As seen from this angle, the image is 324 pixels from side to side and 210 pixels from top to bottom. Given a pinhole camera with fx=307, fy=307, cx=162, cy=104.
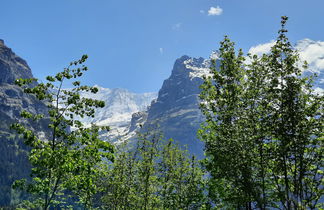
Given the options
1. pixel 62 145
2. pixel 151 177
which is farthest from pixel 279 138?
pixel 151 177

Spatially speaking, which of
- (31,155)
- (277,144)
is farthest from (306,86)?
(31,155)

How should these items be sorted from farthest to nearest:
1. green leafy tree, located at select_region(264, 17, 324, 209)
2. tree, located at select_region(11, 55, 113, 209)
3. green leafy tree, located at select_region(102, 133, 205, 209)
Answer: green leafy tree, located at select_region(102, 133, 205, 209) < tree, located at select_region(11, 55, 113, 209) < green leafy tree, located at select_region(264, 17, 324, 209)

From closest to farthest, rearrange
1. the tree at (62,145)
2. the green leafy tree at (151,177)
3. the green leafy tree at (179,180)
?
the tree at (62,145), the green leafy tree at (179,180), the green leafy tree at (151,177)

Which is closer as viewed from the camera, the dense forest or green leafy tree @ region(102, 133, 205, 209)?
the dense forest

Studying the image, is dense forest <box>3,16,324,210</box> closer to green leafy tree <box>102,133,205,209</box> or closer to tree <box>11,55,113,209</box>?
tree <box>11,55,113,209</box>

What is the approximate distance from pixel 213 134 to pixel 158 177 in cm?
1454

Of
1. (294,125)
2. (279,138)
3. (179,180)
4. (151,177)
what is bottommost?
(279,138)

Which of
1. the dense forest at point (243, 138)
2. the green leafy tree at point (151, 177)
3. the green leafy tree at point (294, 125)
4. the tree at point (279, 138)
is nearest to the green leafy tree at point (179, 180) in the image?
the green leafy tree at point (151, 177)

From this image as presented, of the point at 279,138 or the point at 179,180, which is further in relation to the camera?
the point at 179,180

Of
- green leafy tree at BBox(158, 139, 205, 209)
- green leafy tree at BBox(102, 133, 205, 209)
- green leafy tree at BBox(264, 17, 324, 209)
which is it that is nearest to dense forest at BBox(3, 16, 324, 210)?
green leafy tree at BBox(264, 17, 324, 209)

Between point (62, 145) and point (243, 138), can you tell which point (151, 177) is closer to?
point (62, 145)

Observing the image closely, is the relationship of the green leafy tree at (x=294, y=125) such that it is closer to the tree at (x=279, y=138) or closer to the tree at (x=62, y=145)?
the tree at (x=279, y=138)

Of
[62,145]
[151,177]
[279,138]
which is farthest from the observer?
[151,177]

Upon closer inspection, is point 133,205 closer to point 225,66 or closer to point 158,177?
point 158,177
